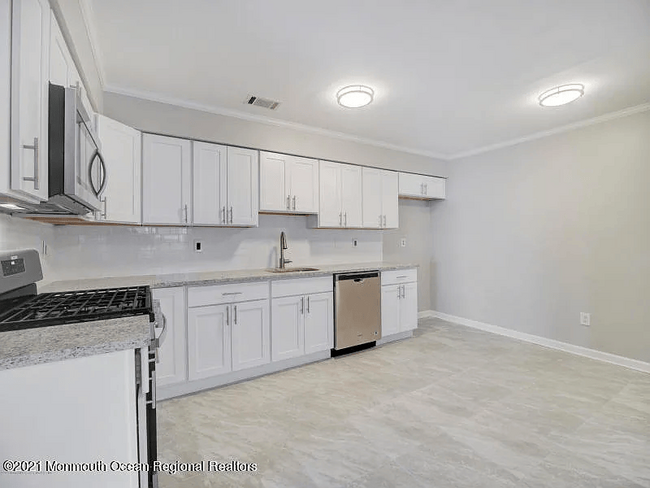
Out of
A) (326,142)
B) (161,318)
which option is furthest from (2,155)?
(326,142)

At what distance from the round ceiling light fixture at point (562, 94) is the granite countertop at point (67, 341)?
11.3ft

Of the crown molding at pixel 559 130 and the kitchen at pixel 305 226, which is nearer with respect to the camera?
the kitchen at pixel 305 226

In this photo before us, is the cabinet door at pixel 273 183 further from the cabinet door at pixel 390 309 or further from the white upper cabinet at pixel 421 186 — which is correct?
the white upper cabinet at pixel 421 186

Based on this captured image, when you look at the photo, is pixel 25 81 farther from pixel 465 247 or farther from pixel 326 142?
pixel 465 247

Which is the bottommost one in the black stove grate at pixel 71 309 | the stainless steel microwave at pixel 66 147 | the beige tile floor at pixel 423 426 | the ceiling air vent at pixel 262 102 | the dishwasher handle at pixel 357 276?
the beige tile floor at pixel 423 426

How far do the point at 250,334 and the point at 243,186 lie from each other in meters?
1.40

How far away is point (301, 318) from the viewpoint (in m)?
3.36

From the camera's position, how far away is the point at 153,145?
2896mm

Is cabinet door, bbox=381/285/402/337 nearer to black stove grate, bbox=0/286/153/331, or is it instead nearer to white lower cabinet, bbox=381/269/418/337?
white lower cabinet, bbox=381/269/418/337

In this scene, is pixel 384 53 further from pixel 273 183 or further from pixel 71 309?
pixel 71 309

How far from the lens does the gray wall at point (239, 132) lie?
2.86 meters

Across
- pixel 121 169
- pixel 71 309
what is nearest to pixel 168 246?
pixel 121 169

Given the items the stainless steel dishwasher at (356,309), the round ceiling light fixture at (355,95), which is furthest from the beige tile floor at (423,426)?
the round ceiling light fixture at (355,95)

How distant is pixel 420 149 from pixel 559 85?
A: 2031 millimetres
